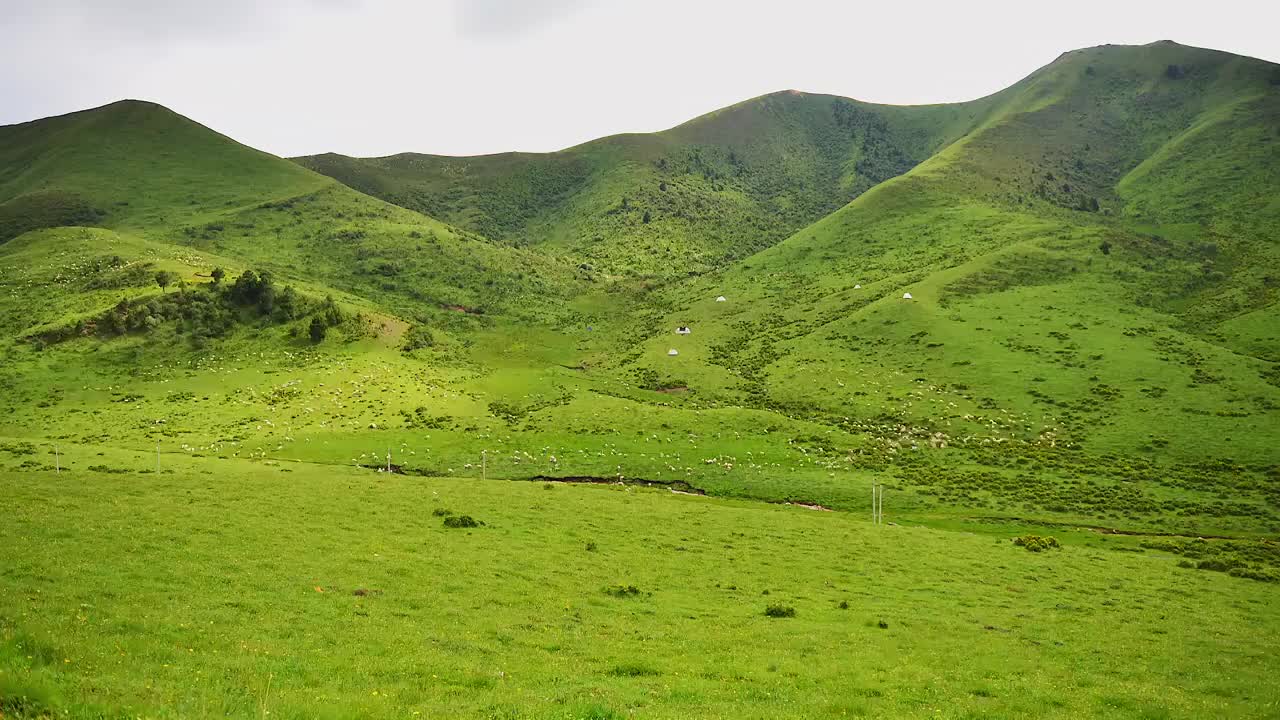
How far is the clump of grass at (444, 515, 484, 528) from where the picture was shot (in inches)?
1533

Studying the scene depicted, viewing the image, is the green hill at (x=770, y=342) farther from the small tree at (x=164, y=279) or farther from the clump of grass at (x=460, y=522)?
the clump of grass at (x=460, y=522)

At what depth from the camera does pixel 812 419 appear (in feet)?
274

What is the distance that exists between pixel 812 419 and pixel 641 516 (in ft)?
141

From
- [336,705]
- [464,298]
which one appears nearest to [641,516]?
[336,705]

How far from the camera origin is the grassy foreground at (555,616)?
1573 cm

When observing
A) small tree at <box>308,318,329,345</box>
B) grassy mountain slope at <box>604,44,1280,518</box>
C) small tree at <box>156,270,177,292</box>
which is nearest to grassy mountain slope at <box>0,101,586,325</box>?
small tree at <box>156,270,177,292</box>

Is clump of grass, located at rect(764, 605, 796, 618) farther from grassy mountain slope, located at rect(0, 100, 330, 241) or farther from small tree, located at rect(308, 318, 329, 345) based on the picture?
grassy mountain slope, located at rect(0, 100, 330, 241)

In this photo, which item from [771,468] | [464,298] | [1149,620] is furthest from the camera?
[464,298]

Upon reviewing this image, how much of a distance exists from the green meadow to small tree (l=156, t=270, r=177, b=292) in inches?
23.0

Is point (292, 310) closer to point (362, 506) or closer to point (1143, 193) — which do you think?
point (362, 506)

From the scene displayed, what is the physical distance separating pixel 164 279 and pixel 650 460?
91327 mm

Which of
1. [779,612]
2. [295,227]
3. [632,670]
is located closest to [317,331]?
[295,227]

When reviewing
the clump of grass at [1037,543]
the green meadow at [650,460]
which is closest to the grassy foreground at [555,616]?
the green meadow at [650,460]

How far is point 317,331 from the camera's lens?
99.9 m
